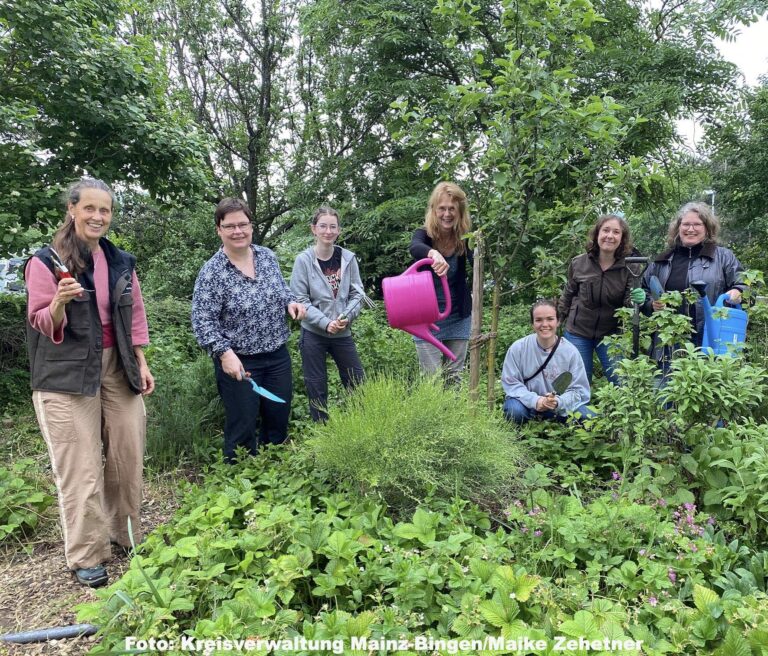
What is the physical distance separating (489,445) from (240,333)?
4.79 feet

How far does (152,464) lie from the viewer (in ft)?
11.0

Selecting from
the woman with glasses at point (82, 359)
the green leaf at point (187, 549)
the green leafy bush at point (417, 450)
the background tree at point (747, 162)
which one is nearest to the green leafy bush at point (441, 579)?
the green leaf at point (187, 549)

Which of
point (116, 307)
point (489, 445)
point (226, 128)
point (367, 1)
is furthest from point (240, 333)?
point (226, 128)

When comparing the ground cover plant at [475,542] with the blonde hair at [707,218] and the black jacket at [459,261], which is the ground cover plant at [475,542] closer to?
the black jacket at [459,261]

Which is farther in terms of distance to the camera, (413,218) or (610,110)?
(413,218)

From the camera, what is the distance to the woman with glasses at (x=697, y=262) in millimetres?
3287

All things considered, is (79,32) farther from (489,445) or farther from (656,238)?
(656,238)

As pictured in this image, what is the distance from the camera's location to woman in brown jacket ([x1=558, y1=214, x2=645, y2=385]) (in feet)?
10.7

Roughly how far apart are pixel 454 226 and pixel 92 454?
2142 mm

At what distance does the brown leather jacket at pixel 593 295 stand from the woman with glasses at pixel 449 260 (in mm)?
717

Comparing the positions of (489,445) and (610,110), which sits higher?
(610,110)

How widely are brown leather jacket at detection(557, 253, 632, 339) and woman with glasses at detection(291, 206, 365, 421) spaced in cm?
139

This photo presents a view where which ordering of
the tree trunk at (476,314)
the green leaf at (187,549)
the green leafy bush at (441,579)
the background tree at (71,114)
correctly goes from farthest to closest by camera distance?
1. the background tree at (71,114)
2. the tree trunk at (476,314)
3. the green leaf at (187,549)
4. the green leafy bush at (441,579)

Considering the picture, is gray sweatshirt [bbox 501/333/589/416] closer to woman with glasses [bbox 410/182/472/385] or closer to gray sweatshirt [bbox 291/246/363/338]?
woman with glasses [bbox 410/182/472/385]
